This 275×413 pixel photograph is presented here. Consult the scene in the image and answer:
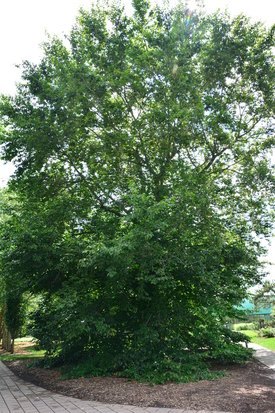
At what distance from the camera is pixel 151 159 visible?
1449 centimetres

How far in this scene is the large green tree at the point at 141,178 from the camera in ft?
36.8

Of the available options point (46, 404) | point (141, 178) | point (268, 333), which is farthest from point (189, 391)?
point (268, 333)

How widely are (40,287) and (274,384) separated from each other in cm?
777

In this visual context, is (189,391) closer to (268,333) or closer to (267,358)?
(267,358)

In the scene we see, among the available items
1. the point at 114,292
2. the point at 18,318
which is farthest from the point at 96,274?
the point at 18,318

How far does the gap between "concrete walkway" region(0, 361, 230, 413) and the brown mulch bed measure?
305 millimetres

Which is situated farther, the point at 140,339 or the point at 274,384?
the point at 140,339

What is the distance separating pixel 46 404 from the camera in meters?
7.77

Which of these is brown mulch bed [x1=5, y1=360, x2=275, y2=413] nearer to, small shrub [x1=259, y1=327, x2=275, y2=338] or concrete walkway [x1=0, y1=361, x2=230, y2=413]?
concrete walkway [x1=0, y1=361, x2=230, y2=413]

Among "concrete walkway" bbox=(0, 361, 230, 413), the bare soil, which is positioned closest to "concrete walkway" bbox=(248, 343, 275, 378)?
the bare soil

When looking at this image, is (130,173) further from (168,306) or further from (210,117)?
(168,306)

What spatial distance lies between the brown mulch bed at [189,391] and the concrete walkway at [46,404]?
1.00 ft

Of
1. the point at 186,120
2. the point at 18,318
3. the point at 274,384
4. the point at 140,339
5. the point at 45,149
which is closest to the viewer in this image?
the point at 274,384

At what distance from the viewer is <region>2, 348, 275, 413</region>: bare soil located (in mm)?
7043
